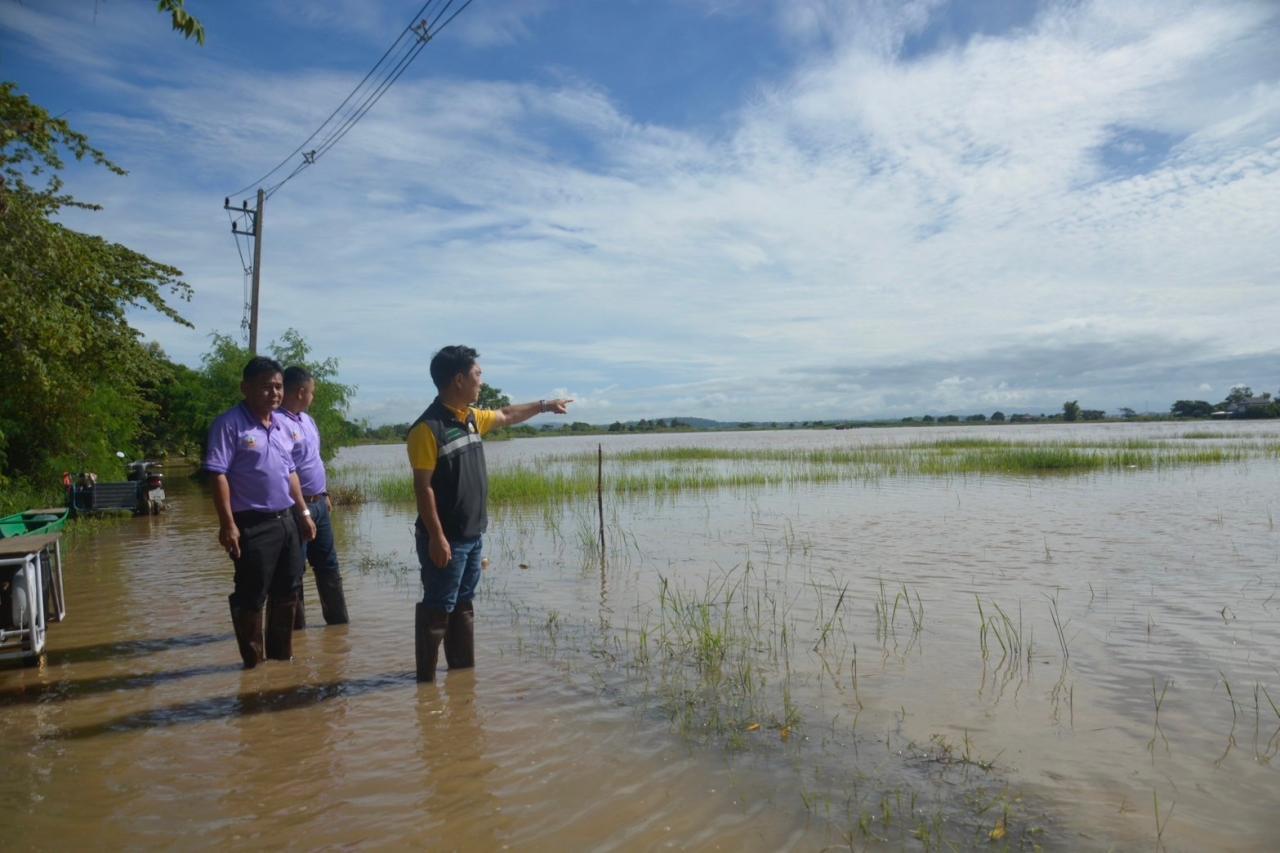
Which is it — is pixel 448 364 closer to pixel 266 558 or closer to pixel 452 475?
pixel 452 475

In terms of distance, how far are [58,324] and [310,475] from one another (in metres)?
6.72

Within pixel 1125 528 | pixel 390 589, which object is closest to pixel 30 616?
pixel 390 589

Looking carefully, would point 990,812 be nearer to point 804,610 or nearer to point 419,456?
point 419,456

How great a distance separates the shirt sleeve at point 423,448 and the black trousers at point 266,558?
3.46ft

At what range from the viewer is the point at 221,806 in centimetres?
324

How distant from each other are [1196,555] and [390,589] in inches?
364

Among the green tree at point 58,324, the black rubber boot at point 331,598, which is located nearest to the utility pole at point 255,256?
the green tree at point 58,324

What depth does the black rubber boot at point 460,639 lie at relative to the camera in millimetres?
4918

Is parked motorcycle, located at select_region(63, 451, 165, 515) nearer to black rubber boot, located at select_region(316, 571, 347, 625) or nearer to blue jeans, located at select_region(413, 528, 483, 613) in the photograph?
black rubber boot, located at select_region(316, 571, 347, 625)

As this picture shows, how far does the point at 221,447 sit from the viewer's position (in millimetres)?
4504

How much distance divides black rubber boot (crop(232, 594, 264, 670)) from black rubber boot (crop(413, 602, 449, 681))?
39.9 inches

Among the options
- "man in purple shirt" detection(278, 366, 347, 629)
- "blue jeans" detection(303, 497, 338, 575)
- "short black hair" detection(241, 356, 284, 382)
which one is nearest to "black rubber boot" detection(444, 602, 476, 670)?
"man in purple shirt" detection(278, 366, 347, 629)

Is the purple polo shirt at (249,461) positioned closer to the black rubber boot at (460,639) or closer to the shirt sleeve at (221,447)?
the shirt sleeve at (221,447)

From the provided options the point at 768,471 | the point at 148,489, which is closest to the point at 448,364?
the point at 148,489
